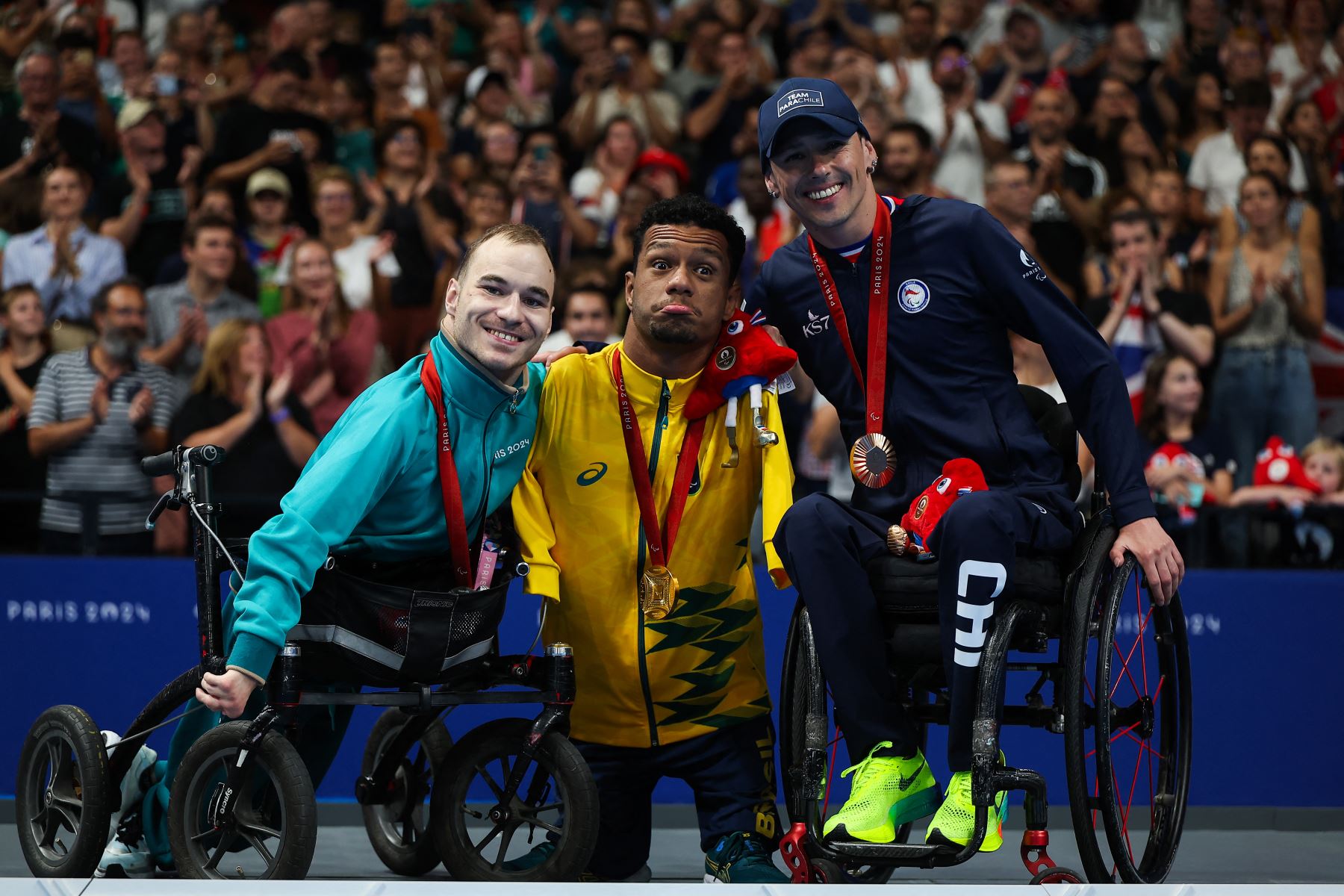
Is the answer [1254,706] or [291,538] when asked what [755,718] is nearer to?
[291,538]

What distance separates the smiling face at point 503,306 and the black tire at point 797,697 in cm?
81

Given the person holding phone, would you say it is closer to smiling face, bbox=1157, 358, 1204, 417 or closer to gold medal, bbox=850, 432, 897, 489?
smiling face, bbox=1157, 358, 1204, 417

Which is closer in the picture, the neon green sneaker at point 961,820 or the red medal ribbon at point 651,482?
the neon green sneaker at point 961,820

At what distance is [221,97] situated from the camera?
8.01m

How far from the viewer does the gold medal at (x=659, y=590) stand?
3695 mm

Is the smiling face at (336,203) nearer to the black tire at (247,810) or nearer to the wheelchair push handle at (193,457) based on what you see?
the wheelchair push handle at (193,457)

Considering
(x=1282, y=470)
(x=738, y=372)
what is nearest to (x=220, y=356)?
(x=738, y=372)

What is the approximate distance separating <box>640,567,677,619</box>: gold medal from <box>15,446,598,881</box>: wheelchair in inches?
13.1

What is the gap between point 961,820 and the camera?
308cm

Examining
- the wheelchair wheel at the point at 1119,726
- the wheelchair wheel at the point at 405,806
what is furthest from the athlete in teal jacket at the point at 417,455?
the wheelchair wheel at the point at 1119,726

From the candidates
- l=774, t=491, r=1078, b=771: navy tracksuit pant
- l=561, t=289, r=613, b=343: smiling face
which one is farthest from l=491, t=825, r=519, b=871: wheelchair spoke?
l=561, t=289, r=613, b=343: smiling face

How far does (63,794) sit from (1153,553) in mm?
2352

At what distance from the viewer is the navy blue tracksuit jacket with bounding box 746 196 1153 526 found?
3.41 m

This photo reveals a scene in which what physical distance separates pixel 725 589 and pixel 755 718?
33 cm
